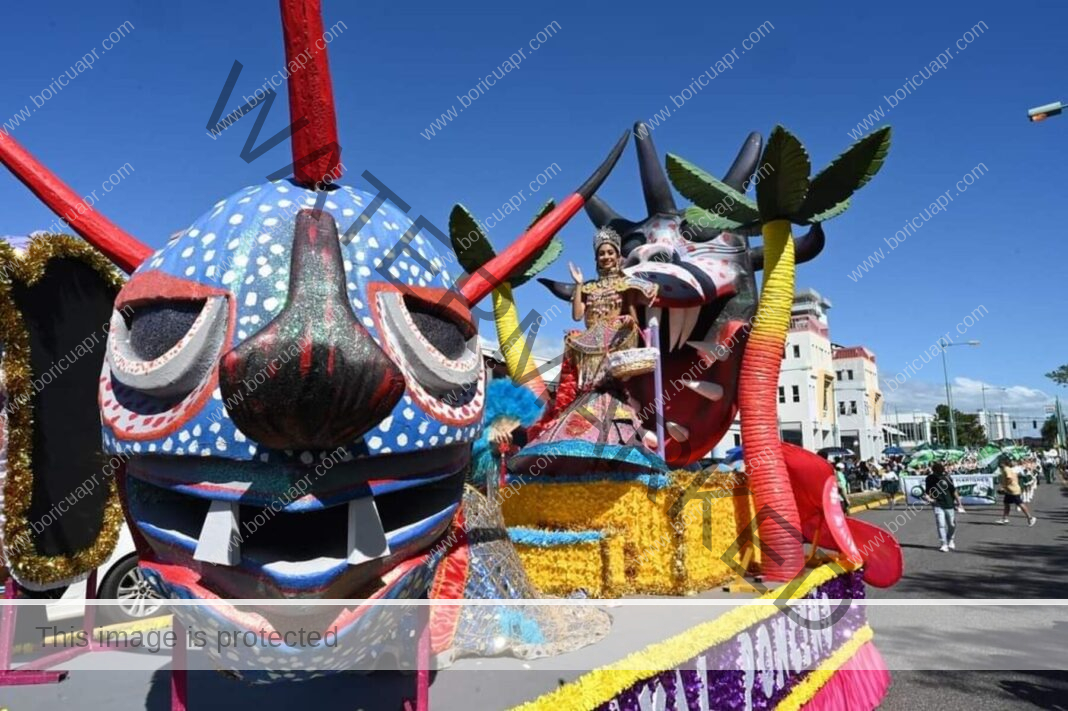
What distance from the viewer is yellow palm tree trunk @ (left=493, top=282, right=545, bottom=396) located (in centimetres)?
1026

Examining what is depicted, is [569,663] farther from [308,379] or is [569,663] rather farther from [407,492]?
[308,379]

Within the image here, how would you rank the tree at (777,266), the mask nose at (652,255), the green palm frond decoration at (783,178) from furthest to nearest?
the mask nose at (652,255) → the tree at (777,266) → the green palm frond decoration at (783,178)

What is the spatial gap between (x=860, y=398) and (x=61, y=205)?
51953mm

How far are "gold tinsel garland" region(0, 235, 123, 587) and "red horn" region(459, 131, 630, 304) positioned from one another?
2.09m

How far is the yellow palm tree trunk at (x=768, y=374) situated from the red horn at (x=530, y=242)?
466 centimetres

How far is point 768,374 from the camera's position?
7.61 metres

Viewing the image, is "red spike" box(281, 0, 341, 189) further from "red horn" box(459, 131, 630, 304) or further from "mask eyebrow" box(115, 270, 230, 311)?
"red horn" box(459, 131, 630, 304)

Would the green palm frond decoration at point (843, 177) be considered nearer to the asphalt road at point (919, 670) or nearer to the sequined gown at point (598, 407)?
the sequined gown at point (598, 407)

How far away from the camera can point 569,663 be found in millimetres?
4578

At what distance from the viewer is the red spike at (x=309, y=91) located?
2.28 meters

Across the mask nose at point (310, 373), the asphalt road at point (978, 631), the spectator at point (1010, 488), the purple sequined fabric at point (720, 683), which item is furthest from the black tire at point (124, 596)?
the spectator at point (1010, 488)

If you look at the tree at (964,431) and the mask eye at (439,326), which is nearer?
the mask eye at (439,326)

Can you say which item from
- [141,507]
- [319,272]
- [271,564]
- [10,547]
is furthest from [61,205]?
[10,547]

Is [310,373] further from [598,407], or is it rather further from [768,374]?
[598,407]
